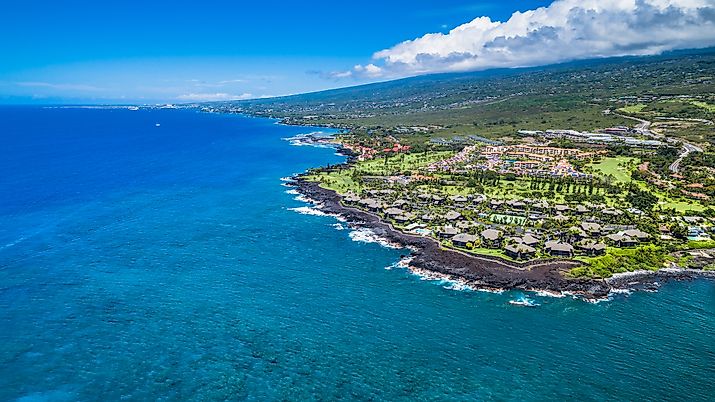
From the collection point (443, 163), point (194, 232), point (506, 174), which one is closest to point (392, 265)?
point (194, 232)

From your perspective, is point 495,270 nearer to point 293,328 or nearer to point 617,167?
point 293,328

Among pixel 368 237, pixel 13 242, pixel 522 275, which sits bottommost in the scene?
pixel 522 275

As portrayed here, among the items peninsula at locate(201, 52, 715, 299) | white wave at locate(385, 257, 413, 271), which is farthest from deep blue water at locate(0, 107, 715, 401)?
peninsula at locate(201, 52, 715, 299)

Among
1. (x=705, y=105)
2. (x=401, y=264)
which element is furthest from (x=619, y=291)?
(x=705, y=105)

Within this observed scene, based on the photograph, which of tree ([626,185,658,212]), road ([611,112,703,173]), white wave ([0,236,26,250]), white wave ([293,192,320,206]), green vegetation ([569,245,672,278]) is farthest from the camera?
road ([611,112,703,173])

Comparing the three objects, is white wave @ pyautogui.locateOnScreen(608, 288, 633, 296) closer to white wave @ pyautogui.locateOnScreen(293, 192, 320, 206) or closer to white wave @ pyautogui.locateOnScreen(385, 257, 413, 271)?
white wave @ pyautogui.locateOnScreen(385, 257, 413, 271)

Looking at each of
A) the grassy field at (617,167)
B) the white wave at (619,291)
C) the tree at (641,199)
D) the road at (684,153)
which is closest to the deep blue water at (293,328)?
the white wave at (619,291)
